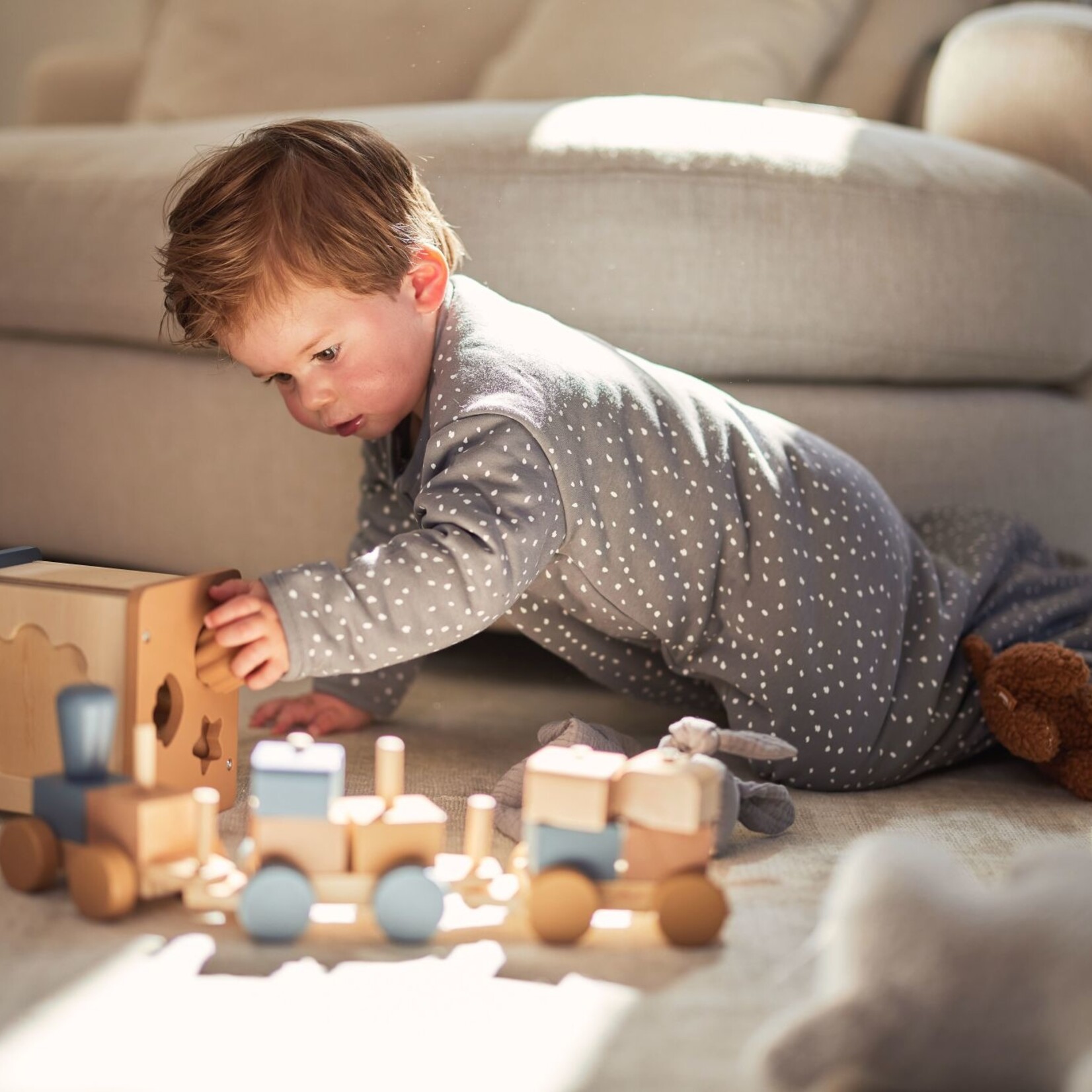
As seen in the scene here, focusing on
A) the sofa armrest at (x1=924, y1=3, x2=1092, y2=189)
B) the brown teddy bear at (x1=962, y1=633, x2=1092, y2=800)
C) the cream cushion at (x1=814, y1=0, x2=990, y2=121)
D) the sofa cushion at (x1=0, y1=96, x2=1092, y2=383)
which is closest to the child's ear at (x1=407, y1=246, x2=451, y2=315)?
the sofa cushion at (x1=0, y1=96, x2=1092, y2=383)

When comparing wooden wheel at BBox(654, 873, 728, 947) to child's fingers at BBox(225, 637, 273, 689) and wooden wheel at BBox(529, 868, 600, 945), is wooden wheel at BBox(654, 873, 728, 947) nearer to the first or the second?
wooden wheel at BBox(529, 868, 600, 945)

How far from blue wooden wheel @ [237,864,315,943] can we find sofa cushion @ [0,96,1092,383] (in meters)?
0.59

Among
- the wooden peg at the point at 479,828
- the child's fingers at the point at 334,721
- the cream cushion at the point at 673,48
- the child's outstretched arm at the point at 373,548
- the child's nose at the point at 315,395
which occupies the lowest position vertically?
the child's fingers at the point at 334,721

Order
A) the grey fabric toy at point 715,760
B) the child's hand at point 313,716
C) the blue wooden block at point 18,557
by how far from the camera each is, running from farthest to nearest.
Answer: the child's hand at point 313,716
the blue wooden block at point 18,557
the grey fabric toy at point 715,760

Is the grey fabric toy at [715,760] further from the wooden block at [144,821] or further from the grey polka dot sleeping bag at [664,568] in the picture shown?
the wooden block at [144,821]

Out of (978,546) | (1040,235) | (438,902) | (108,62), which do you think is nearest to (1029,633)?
(978,546)

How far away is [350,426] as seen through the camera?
93 cm

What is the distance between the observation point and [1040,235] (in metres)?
1.16

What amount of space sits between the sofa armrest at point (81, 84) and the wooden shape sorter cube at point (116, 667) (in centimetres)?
145

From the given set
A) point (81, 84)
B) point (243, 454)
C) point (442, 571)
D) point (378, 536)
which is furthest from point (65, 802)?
point (81, 84)


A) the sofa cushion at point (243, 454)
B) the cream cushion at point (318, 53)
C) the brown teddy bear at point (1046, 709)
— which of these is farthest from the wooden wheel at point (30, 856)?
the cream cushion at point (318, 53)

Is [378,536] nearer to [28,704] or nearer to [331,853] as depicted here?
[28,704]

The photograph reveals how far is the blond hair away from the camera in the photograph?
2.80 feet

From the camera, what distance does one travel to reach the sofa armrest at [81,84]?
2.06m
